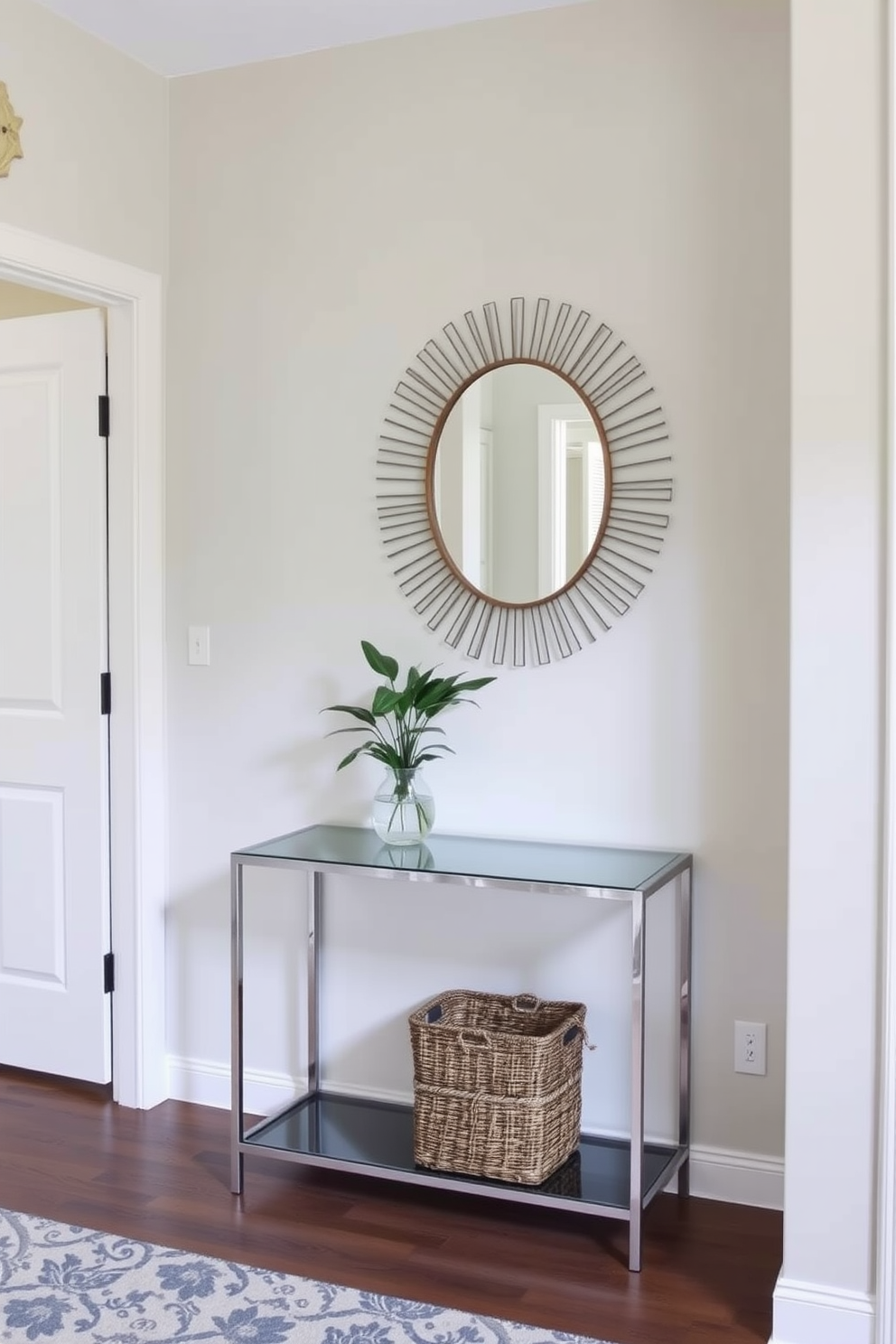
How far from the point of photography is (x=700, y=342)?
9.42ft

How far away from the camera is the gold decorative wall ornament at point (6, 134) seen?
2.88m

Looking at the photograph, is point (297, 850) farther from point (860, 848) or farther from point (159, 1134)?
point (860, 848)

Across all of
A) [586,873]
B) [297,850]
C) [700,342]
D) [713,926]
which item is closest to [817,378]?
[700,342]

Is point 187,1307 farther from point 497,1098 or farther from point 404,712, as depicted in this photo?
point 404,712

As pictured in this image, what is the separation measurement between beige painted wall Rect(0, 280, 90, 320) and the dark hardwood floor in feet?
7.49

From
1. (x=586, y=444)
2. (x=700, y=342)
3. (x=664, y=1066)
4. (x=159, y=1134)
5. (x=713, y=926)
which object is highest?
(x=700, y=342)

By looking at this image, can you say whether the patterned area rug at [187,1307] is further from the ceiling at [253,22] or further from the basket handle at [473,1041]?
the ceiling at [253,22]

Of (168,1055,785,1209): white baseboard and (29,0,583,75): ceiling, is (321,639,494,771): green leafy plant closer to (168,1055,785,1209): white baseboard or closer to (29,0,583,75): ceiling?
(168,1055,785,1209): white baseboard

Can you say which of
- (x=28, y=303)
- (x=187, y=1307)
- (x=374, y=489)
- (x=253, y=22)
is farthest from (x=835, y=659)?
(x=28, y=303)

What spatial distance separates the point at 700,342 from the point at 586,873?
1174 mm

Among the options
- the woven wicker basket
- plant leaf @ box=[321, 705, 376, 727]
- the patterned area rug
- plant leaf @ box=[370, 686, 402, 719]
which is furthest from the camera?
plant leaf @ box=[321, 705, 376, 727]

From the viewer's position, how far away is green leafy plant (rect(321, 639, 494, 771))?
2994 millimetres

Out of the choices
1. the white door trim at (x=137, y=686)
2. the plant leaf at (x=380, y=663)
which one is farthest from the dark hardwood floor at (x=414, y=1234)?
the plant leaf at (x=380, y=663)

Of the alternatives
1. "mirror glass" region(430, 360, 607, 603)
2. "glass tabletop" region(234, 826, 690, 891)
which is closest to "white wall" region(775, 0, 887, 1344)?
"glass tabletop" region(234, 826, 690, 891)
